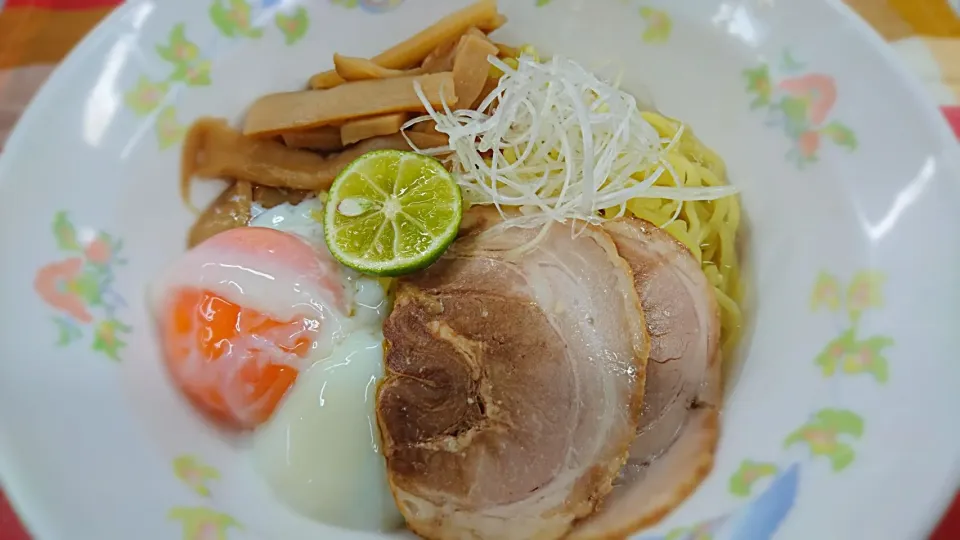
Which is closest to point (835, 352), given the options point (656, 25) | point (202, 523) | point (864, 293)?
point (864, 293)

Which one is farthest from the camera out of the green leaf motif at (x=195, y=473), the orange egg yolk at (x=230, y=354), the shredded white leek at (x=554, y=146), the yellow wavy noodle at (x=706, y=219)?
the yellow wavy noodle at (x=706, y=219)

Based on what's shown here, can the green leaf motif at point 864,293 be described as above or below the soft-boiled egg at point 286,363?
above

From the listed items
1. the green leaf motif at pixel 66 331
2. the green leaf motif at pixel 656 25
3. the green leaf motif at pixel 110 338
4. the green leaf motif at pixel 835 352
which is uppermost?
the green leaf motif at pixel 656 25

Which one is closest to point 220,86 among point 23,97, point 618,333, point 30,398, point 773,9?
point 23,97

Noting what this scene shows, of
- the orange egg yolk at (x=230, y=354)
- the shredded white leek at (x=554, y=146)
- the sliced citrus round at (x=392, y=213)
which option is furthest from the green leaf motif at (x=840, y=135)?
the orange egg yolk at (x=230, y=354)

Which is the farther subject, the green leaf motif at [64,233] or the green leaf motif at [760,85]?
the green leaf motif at [760,85]

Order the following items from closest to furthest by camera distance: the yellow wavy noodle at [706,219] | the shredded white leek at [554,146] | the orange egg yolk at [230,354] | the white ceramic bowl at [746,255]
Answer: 1. the white ceramic bowl at [746,255]
2. the orange egg yolk at [230,354]
3. the shredded white leek at [554,146]
4. the yellow wavy noodle at [706,219]

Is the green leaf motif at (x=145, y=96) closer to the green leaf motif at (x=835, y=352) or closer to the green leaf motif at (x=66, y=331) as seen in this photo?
the green leaf motif at (x=66, y=331)

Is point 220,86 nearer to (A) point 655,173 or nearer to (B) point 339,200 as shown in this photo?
(B) point 339,200
